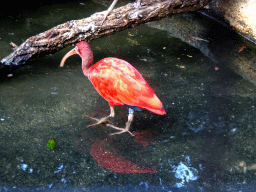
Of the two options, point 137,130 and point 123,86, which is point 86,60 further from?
point 137,130

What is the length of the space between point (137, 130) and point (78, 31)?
1593 millimetres

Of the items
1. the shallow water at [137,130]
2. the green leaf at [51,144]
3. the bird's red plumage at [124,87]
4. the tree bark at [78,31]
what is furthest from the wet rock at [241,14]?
the green leaf at [51,144]

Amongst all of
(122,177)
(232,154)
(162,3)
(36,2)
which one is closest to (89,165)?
(122,177)

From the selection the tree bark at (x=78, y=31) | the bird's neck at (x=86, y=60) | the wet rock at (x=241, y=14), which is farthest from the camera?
the wet rock at (x=241, y=14)

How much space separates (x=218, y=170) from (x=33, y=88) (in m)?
2.29

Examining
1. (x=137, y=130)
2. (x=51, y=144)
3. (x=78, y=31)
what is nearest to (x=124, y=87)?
(x=137, y=130)

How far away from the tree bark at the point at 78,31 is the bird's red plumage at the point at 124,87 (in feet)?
3.60

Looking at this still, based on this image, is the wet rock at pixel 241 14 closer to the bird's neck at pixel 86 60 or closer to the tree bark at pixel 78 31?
the tree bark at pixel 78 31

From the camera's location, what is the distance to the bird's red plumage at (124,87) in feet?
8.90

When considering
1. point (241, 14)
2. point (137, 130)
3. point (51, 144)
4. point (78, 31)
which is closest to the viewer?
point (51, 144)

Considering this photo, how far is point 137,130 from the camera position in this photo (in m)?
3.06

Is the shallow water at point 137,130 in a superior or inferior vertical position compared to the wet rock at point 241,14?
inferior

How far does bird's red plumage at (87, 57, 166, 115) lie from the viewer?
8.90 feet

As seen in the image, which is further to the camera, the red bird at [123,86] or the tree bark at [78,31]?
the tree bark at [78,31]
